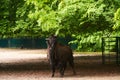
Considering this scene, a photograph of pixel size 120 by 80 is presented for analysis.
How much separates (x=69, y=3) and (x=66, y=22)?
1444mm

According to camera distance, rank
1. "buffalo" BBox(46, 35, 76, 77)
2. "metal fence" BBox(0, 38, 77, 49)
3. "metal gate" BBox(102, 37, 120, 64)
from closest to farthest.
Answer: "buffalo" BBox(46, 35, 76, 77), "metal gate" BBox(102, 37, 120, 64), "metal fence" BBox(0, 38, 77, 49)

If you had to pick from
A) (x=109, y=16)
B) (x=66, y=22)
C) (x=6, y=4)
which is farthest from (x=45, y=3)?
(x=6, y=4)

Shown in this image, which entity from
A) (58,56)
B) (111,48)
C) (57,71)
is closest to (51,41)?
(58,56)

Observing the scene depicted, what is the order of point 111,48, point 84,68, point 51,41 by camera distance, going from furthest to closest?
point 111,48
point 84,68
point 51,41

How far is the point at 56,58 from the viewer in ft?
70.2

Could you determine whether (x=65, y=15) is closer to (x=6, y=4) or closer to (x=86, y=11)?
(x=86, y=11)

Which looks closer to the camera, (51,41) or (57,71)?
(51,41)

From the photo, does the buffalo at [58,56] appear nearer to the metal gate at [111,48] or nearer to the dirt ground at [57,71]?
the dirt ground at [57,71]

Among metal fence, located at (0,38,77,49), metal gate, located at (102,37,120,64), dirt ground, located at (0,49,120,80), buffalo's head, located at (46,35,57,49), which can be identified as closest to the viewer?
buffalo's head, located at (46,35,57,49)

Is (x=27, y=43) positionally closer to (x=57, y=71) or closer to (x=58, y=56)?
(x=57, y=71)

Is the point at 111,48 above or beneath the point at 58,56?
beneath

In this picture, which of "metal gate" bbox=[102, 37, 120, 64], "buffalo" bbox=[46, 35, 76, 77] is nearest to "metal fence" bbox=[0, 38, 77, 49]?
"metal gate" bbox=[102, 37, 120, 64]

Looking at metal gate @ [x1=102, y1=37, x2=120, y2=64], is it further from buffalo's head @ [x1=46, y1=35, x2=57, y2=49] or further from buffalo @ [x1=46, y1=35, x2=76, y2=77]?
buffalo's head @ [x1=46, y1=35, x2=57, y2=49]

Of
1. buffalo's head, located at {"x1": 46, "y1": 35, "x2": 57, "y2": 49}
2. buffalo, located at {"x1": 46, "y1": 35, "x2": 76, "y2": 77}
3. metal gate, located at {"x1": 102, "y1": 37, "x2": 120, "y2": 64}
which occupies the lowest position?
metal gate, located at {"x1": 102, "y1": 37, "x2": 120, "y2": 64}
